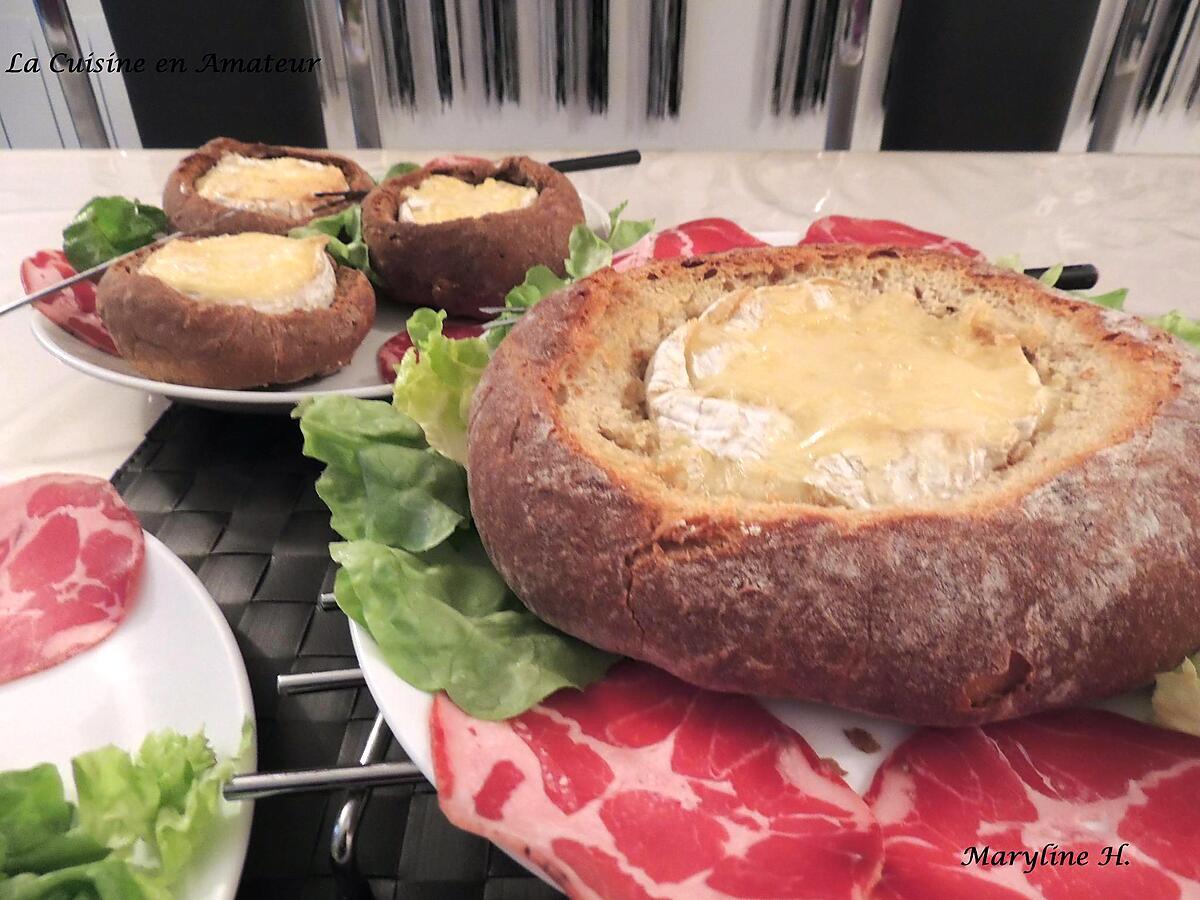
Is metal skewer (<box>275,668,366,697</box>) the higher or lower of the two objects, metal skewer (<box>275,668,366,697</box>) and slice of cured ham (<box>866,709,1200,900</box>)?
the lower

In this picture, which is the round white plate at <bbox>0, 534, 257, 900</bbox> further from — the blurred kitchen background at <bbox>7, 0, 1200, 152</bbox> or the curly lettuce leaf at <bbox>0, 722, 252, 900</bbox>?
the blurred kitchen background at <bbox>7, 0, 1200, 152</bbox>

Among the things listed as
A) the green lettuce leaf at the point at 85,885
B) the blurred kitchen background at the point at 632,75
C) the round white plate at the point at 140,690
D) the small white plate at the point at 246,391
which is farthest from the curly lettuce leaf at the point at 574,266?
the blurred kitchen background at the point at 632,75

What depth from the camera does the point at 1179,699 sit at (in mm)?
763

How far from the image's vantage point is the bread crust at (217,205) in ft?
5.79

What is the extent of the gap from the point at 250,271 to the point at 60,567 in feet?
2.06

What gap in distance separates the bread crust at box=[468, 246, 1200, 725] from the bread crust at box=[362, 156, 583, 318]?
2.96 feet

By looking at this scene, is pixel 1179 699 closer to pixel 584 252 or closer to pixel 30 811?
pixel 30 811

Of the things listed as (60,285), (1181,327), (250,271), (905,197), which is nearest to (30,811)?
(250,271)

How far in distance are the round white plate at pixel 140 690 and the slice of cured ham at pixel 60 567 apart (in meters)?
0.03

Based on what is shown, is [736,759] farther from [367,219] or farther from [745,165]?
[745,165]

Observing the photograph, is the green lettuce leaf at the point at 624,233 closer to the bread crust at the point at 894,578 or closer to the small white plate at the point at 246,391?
the small white plate at the point at 246,391

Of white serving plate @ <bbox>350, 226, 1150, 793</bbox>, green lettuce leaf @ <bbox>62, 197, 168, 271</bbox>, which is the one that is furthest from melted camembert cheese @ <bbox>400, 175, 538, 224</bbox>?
white serving plate @ <bbox>350, 226, 1150, 793</bbox>

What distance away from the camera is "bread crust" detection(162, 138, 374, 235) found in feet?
5.79

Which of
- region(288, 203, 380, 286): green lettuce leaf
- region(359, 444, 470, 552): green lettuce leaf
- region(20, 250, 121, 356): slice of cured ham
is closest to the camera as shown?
region(359, 444, 470, 552): green lettuce leaf
